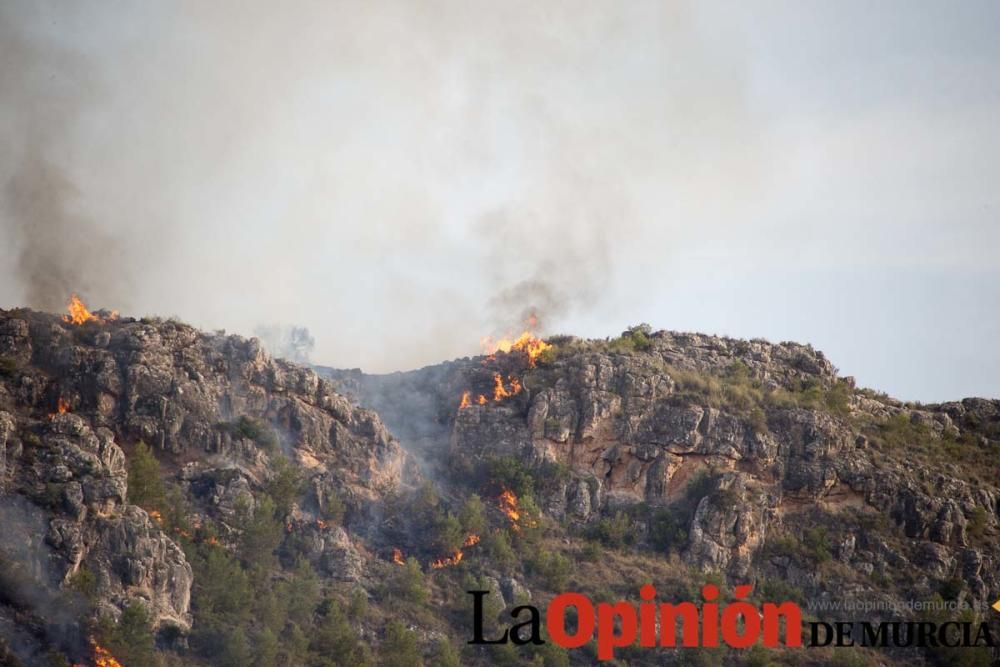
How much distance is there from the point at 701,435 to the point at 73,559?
6264 cm

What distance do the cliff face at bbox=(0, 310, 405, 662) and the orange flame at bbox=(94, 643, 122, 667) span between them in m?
1.47

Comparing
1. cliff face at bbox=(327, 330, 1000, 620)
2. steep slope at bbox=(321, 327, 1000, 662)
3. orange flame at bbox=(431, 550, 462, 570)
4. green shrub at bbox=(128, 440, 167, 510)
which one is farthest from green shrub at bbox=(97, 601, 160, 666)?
cliff face at bbox=(327, 330, 1000, 620)

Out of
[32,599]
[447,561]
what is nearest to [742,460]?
[447,561]

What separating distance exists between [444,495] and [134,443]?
1206 inches

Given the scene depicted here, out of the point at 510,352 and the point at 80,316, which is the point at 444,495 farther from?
the point at 80,316

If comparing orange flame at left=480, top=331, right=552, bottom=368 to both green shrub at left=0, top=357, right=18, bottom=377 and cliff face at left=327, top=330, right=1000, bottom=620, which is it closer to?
cliff face at left=327, top=330, right=1000, bottom=620

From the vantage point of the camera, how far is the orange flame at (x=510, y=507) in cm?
12438

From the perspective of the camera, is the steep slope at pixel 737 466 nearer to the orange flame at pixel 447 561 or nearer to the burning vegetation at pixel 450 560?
the burning vegetation at pixel 450 560

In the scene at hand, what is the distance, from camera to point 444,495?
127625 mm

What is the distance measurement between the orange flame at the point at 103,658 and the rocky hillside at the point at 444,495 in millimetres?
506

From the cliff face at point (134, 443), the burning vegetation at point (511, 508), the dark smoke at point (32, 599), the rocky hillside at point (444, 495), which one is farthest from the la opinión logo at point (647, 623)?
the dark smoke at point (32, 599)

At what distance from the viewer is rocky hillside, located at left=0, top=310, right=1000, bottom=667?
101 metres

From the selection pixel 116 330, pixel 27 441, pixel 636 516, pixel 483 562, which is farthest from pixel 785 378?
pixel 27 441

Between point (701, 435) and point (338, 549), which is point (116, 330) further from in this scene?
point (701, 435)
